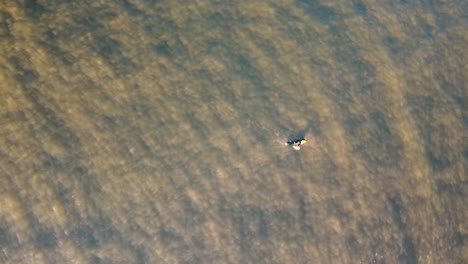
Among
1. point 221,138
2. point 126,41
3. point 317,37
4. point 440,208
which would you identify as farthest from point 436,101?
point 126,41

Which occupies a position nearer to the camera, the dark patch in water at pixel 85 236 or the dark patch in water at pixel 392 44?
the dark patch in water at pixel 85 236

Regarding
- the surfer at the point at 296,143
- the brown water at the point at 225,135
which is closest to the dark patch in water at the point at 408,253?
the brown water at the point at 225,135

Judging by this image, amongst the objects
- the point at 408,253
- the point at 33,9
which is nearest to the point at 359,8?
the point at 408,253

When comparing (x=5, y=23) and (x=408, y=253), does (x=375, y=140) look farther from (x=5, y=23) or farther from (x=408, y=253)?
(x=5, y=23)

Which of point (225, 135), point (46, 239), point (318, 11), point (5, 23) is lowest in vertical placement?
point (46, 239)

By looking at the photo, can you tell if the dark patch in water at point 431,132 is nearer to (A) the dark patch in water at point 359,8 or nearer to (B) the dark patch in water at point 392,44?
(B) the dark patch in water at point 392,44

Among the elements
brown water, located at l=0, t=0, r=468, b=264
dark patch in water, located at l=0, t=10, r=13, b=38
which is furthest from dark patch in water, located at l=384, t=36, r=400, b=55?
dark patch in water, located at l=0, t=10, r=13, b=38

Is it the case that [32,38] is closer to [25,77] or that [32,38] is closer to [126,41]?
[25,77]

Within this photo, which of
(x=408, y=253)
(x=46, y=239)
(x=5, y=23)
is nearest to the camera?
(x=46, y=239)

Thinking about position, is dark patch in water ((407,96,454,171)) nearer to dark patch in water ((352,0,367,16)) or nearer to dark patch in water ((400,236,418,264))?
dark patch in water ((400,236,418,264))
